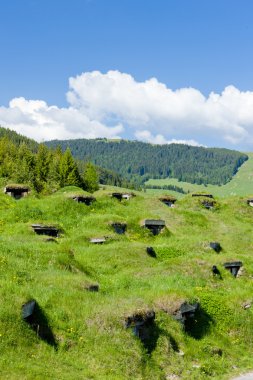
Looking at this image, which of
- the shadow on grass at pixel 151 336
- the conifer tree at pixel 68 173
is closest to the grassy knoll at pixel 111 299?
the shadow on grass at pixel 151 336

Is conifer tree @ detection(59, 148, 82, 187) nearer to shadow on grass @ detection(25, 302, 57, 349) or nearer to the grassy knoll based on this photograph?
the grassy knoll

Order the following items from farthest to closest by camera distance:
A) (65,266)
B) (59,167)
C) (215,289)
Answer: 1. (59,167)
2. (215,289)
3. (65,266)

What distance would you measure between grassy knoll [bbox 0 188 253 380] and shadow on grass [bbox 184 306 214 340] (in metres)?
0.07

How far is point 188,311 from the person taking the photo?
2203cm

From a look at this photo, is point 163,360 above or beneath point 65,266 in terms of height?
beneath

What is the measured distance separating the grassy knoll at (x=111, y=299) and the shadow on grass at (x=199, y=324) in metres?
0.07

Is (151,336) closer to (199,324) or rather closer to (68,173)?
(199,324)

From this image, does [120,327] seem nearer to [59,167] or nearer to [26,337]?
[26,337]

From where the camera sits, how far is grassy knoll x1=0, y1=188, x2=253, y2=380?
15875 mm

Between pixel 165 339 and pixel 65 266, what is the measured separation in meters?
7.78

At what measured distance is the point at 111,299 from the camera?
790 inches

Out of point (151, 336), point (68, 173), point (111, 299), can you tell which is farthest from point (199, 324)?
point (68, 173)

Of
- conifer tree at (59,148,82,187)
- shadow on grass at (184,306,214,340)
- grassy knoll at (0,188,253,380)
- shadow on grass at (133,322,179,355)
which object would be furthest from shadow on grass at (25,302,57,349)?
conifer tree at (59,148,82,187)

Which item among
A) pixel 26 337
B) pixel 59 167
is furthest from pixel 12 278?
pixel 59 167
